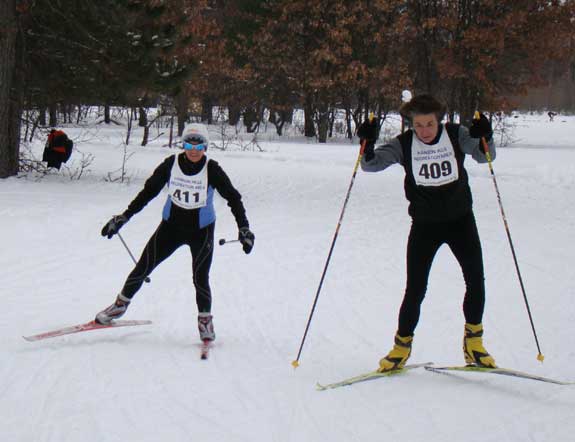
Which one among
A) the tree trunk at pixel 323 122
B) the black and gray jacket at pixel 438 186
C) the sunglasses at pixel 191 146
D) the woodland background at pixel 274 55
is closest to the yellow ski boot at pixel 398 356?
the black and gray jacket at pixel 438 186

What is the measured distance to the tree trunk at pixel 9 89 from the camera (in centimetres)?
1228

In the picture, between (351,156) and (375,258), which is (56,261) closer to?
(375,258)

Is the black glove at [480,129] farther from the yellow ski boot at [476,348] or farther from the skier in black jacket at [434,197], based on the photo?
the yellow ski boot at [476,348]

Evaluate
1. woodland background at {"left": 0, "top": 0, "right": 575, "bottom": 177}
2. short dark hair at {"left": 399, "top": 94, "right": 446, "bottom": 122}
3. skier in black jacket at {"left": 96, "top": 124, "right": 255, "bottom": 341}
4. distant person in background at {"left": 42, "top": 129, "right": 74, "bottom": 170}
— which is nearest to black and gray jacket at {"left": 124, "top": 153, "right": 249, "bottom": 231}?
skier in black jacket at {"left": 96, "top": 124, "right": 255, "bottom": 341}

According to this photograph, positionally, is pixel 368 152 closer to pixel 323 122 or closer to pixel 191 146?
pixel 191 146

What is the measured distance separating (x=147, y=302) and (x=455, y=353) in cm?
293

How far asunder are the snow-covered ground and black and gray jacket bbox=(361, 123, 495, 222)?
1120 millimetres

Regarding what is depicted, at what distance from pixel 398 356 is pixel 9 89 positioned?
35.4ft

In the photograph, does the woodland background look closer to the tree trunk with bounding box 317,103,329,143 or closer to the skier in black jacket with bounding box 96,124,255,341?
the tree trunk with bounding box 317,103,329,143

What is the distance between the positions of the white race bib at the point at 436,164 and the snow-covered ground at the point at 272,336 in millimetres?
1321

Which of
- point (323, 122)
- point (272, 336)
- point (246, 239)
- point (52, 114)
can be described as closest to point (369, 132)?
→ point (246, 239)

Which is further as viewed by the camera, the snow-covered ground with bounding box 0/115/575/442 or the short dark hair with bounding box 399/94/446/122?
the short dark hair with bounding box 399/94/446/122

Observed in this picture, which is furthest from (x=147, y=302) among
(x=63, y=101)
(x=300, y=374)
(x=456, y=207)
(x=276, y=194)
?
(x=63, y=101)

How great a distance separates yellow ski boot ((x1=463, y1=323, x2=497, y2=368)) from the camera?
4418 millimetres
